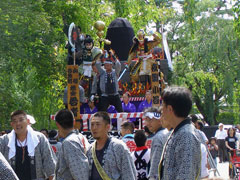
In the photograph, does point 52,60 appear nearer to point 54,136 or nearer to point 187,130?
point 54,136

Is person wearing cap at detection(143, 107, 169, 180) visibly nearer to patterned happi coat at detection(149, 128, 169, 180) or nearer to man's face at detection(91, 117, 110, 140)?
patterned happi coat at detection(149, 128, 169, 180)

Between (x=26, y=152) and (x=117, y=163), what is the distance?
5.20ft

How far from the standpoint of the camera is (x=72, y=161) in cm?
619

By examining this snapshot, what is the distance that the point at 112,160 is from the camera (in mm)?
6023

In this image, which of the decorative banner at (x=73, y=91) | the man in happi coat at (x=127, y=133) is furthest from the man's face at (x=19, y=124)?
the decorative banner at (x=73, y=91)

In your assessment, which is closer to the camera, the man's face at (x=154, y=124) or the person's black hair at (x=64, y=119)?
the person's black hair at (x=64, y=119)

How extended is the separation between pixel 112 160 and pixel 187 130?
1859 mm

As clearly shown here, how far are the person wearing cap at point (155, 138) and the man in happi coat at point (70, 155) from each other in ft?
2.43

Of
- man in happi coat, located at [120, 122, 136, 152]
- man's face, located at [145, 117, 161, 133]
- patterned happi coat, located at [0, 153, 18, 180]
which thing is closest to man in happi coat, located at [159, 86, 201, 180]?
patterned happi coat, located at [0, 153, 18, 180]

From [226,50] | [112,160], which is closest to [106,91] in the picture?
[112,160]

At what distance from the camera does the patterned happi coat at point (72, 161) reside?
20.0ft

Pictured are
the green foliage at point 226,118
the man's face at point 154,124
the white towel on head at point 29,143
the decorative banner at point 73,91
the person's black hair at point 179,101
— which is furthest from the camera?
the green foliage at point 226,118

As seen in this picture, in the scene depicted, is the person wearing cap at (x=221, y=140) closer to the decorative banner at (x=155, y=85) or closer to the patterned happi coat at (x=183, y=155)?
the decorative banner at (x=155, y=85)

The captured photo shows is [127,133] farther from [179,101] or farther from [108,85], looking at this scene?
[179,101]
